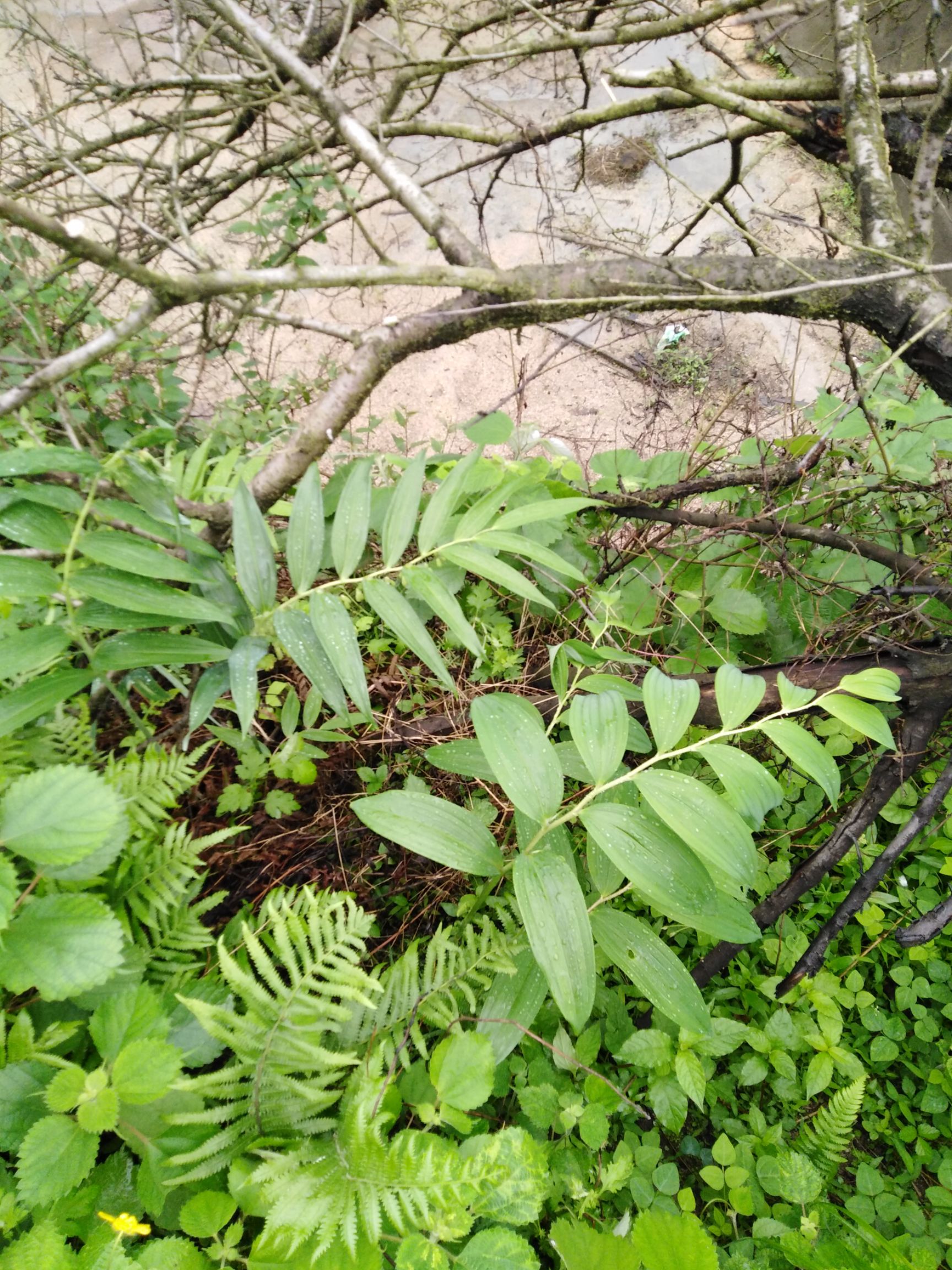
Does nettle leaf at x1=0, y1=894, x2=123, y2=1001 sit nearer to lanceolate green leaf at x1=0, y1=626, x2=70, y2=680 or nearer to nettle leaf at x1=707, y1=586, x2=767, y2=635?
lanceolate green leaf at x1=0, y1=626, x2=70, y2=680

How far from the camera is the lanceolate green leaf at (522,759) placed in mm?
877

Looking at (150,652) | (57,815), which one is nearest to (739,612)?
(150,652)

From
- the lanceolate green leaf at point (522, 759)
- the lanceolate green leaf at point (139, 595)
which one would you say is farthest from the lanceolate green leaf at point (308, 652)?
the lanceolate green leaf at point (522, 759)

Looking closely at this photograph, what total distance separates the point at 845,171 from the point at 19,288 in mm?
3165

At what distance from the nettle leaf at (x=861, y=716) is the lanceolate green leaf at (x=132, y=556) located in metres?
1.00

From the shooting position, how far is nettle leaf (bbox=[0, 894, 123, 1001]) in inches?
30.1

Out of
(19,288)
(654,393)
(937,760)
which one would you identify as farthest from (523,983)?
(654,393)

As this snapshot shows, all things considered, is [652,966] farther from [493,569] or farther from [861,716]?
[493,569]

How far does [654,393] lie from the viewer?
14.5 ft

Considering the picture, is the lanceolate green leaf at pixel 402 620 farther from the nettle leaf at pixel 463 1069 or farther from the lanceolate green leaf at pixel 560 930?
the nettle leaf at pixel 463 1069

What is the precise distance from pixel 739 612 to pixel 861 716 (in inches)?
23.3

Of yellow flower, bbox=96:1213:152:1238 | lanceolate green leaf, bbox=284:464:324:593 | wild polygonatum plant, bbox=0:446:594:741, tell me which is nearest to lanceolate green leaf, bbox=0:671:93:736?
wild polygonatum plant, bbox=0:446:594:741

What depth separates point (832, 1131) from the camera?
4.22 ft

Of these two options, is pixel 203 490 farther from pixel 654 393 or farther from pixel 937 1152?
pixel 654 393
